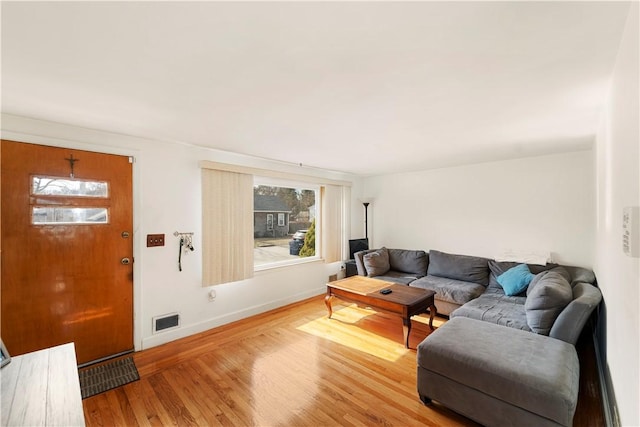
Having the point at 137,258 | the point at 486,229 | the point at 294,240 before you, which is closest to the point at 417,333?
the point at 486,229

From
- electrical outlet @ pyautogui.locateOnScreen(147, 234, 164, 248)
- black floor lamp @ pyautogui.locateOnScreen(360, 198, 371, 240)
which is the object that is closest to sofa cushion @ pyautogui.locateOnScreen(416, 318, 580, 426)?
electrical outlet @ pyautogui.locateOnScreen(147, 234, 164, 248)

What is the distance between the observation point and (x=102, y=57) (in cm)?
140

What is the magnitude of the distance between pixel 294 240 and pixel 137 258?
241 cm

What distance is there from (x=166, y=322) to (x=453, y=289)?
11.4ft

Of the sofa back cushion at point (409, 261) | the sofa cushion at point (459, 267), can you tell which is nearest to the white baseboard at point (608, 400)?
the sofa cushion at point (459, 267)

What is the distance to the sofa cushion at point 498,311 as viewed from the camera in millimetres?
2619

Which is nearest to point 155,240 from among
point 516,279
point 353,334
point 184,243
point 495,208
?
point 184,243

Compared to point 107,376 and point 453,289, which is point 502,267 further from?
point 107,376

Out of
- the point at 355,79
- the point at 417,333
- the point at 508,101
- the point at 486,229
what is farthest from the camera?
the point at 486,229

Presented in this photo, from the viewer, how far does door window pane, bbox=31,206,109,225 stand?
2395mm

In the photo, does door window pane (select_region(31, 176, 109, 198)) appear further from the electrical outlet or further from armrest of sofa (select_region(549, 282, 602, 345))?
armrest of sofa (select_region(549, 282, 602, 345))

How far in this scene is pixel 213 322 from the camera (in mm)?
3479

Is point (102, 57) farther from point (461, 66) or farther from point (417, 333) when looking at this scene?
point (417, 333)

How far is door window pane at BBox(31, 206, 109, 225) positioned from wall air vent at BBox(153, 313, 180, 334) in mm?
1172
